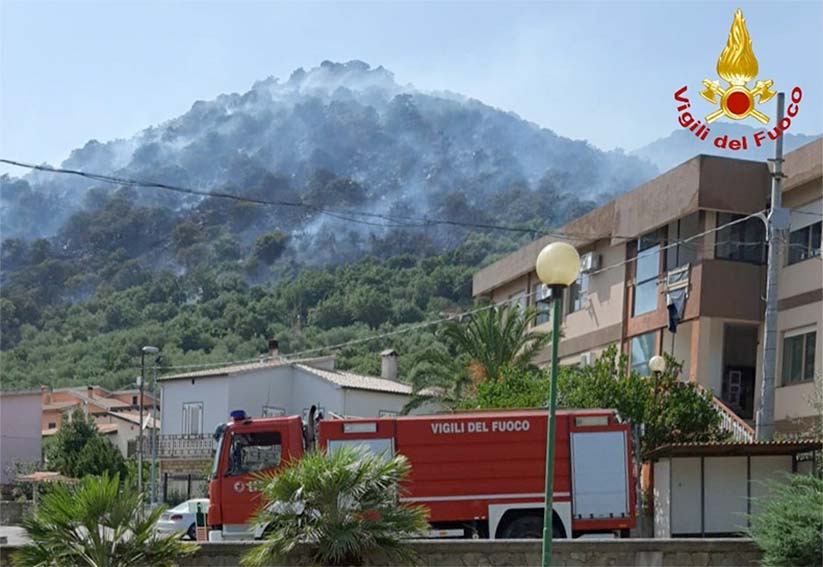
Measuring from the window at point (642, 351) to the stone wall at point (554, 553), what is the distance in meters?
16.4

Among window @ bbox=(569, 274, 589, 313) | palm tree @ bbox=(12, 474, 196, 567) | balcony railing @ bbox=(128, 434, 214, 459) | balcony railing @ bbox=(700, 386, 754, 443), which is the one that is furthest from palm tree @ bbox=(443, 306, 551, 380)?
palm tree @ bbox=(12, 474, 196, 567)

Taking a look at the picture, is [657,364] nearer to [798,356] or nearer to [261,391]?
[798,356]

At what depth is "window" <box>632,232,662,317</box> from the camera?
3334 cm

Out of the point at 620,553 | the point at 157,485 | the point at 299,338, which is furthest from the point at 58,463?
the point at 299,338

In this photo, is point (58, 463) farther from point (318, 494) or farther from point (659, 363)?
point (318, 494)

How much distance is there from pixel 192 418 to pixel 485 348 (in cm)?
2115

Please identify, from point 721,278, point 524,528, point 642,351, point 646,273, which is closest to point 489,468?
point 524,528

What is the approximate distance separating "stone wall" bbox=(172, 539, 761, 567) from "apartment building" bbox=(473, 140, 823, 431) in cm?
1194

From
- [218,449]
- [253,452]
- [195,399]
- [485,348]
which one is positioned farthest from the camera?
[195,399]

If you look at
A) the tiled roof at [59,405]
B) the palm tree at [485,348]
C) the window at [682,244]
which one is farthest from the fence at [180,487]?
the tiled roof at [59,405]

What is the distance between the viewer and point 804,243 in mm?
29547

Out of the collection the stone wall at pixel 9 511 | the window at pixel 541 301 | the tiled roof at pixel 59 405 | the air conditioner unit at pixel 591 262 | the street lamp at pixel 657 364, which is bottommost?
the stone wall at pixel 9 511

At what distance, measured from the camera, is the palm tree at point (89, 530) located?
14344 mm

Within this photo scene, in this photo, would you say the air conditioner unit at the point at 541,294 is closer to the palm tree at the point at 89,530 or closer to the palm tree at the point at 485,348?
the palm tree at the point at 485,348
